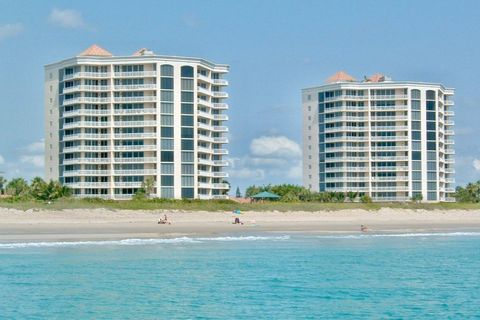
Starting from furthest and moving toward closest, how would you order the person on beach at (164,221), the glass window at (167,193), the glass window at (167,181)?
the glass window at (167,181) < the glass window at (167,193) < the person on beach at (164,221)

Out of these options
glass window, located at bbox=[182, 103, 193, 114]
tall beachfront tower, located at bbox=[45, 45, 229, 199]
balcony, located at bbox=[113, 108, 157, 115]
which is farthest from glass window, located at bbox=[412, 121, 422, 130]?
balcony, located at bbox=[113, 108, 157, 115]

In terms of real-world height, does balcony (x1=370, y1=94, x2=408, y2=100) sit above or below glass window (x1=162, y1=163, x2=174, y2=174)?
above

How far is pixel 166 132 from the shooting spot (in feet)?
360

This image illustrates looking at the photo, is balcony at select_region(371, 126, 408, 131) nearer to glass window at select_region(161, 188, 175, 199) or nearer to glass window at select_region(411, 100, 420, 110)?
glass window at select_region(411, 100, 420, 110)

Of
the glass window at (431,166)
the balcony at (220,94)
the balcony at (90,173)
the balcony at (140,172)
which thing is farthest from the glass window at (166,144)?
the glass window at (431,166)

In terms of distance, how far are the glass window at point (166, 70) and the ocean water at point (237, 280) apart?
4715 centimetres

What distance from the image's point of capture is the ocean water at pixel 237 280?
33.7 m

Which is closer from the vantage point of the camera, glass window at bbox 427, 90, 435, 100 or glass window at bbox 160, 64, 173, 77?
glass window at bbox 160, 64, 173, 77

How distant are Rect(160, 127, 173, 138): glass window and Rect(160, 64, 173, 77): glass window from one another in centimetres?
→ 675

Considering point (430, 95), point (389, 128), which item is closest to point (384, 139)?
point (389, 128)

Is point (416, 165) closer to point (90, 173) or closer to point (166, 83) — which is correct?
point (166, 83)

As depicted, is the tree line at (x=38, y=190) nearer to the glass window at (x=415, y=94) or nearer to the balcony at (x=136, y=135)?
the balcony at (x=136, y=135)

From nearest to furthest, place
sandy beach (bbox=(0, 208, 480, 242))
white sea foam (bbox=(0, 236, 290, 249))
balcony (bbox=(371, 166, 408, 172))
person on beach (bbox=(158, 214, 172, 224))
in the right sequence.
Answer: white sea foam (bbox=(0, 236, 290, 249)) → sandy beach (bbox=(0, 208, 480, 242)) → person on beach (bbox=(158, 214, 172, 224)) → balcony (bbox=(371, 166, 408, 172))

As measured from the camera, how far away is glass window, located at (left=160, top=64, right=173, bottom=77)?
10962 cm
